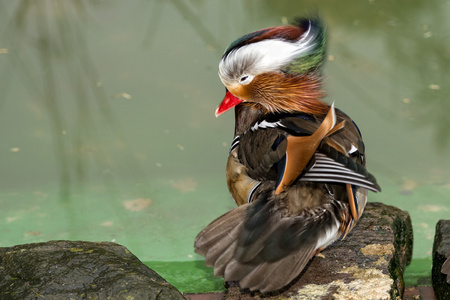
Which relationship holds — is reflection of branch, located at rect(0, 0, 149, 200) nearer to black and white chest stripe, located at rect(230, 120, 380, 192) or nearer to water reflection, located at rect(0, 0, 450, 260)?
water reflection, located at rect(0, 0, 450, 260)

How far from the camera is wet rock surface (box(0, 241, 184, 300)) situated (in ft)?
7.44

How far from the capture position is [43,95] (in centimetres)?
471

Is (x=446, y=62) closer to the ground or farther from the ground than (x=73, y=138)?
farther from the ground

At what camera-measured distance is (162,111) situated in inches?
180

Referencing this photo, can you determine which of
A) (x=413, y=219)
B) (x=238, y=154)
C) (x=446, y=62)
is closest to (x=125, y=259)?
(x=238, y=154)

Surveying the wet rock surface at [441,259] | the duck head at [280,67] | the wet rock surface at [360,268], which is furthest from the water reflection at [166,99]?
the duck head at [280,67]

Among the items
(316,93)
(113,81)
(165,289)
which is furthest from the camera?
(113,81)

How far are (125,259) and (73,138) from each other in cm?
208

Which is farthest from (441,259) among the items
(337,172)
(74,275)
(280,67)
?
(74,275)

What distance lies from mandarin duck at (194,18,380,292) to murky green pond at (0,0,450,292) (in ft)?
3.00

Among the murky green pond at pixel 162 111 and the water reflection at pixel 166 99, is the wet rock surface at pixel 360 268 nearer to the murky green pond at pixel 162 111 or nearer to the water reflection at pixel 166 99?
the murky green pond at pixel 162 111

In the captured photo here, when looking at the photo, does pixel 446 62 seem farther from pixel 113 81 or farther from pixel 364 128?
pixel 113 81

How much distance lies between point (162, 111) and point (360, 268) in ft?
7.55

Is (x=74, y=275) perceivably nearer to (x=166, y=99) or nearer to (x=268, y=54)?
(x=268, y=54)
